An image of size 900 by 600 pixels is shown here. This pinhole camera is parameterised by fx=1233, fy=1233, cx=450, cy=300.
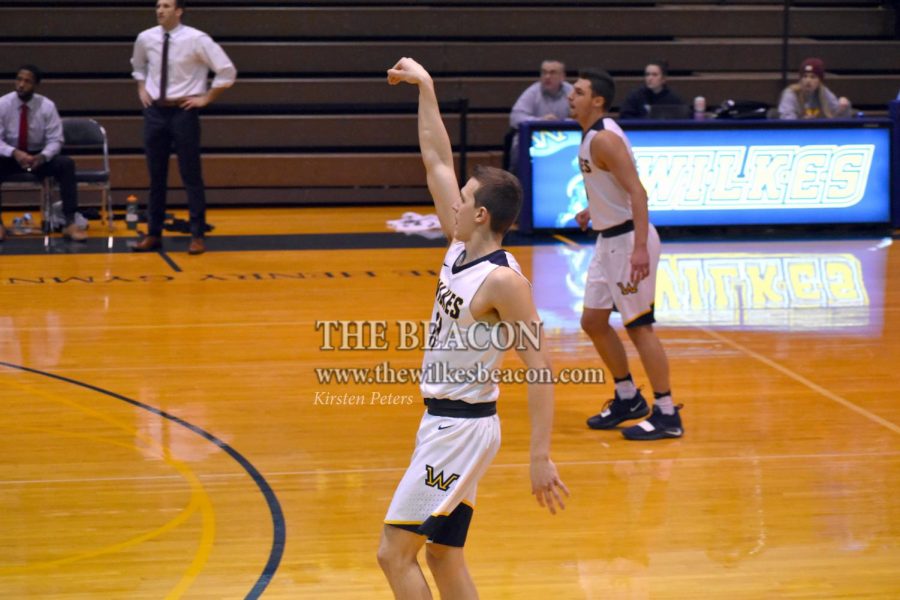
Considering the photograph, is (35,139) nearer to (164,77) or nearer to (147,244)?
(147,244)

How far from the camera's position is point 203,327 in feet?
26.6

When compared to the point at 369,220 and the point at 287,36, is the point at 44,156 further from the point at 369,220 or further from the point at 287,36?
the point at 287,36

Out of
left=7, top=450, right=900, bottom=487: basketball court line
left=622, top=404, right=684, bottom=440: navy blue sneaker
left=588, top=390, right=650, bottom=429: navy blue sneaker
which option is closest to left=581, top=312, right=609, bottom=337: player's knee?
left=588, top=390, right=650, bottom=429: navy blue sneaker

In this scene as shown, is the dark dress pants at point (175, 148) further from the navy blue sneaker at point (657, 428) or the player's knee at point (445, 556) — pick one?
the player's knee at point (445, 556)

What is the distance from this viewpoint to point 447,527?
336cm

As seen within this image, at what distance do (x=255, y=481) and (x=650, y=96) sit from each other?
875 cm

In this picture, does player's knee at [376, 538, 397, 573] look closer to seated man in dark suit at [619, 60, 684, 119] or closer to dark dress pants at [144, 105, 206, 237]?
dark dress pants at [144, 105, 206, 237]

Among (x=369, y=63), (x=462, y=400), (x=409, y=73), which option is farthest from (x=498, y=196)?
(x=369, y=63)

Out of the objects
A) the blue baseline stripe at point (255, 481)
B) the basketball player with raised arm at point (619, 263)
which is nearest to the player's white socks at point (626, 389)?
the basketball player with raised arm at point (619, 263)

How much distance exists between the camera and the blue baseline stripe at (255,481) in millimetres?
4207

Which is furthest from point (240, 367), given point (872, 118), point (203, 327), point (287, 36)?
point (287, 36)

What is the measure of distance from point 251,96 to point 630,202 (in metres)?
9.49

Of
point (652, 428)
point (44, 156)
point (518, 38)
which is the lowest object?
point (652, 428)

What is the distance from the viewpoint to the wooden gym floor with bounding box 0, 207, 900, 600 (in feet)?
14.1
